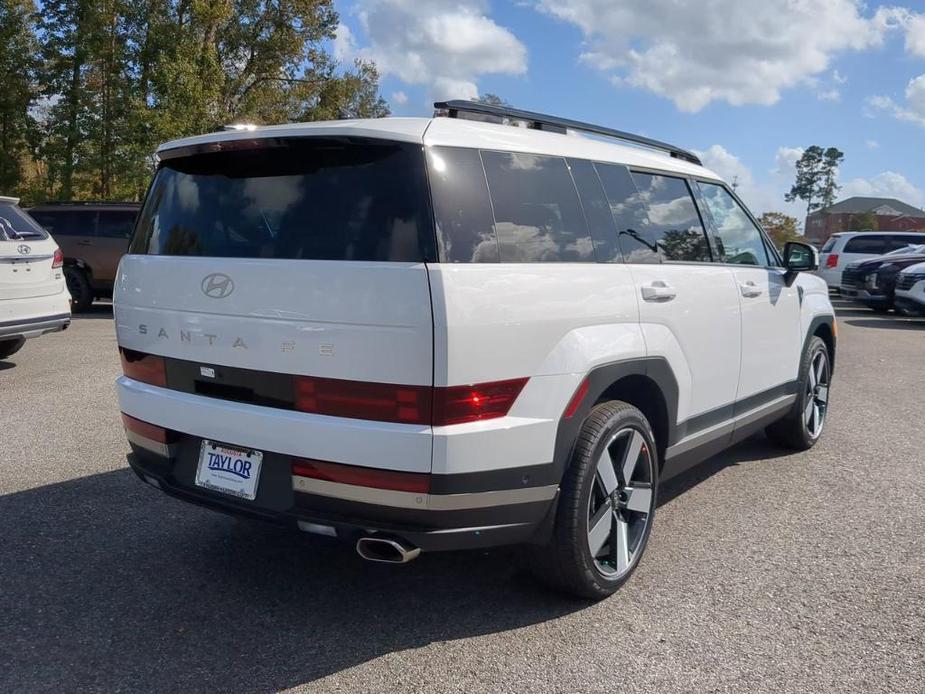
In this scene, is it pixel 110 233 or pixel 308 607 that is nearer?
pixel 308 607

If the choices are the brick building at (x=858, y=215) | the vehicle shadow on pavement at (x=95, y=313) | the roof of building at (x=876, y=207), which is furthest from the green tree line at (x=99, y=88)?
the roof of building at (x=876, y=207)

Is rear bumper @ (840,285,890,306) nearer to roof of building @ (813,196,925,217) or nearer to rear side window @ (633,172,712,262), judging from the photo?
rear side window @ (633,172,712,262)

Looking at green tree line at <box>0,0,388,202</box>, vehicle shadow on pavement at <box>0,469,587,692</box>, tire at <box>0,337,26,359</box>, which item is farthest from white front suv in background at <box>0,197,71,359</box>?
green tree line at <box>0,0,388,202</box>

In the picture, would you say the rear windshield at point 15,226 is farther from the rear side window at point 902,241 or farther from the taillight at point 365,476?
the rear side window at point 902,241

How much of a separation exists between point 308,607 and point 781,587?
2.07 meters

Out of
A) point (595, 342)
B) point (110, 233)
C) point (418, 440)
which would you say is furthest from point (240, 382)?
point (110, 233)

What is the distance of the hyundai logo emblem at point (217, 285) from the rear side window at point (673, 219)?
196 centimetres

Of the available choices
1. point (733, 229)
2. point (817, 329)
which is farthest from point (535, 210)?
point (817, 329)

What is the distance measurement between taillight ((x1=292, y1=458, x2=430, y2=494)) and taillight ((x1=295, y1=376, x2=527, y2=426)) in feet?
0.60

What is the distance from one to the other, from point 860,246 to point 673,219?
61.7 ft

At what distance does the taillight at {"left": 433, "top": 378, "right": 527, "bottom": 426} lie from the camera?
8.89ft

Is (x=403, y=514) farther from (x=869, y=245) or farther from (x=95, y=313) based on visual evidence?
(x=869, y=245)

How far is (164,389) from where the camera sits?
11.1 feet

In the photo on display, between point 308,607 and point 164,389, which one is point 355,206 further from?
point 308,607
